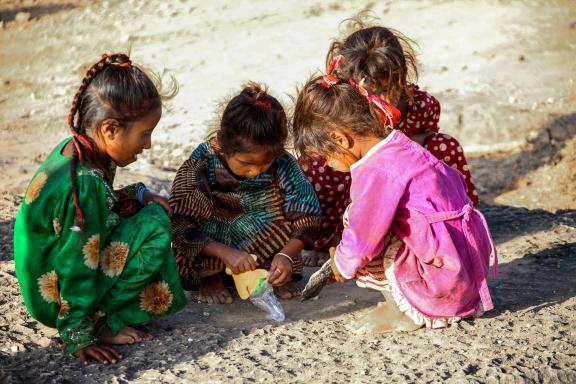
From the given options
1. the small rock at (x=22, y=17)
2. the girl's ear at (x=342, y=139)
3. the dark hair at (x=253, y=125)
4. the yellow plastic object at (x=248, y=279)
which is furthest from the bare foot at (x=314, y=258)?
the small rock at (x=22, y=17)

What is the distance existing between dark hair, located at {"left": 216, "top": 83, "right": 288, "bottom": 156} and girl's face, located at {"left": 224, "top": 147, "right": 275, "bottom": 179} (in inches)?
A: 0.8

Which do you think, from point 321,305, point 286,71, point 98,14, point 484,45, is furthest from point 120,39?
point 321,305

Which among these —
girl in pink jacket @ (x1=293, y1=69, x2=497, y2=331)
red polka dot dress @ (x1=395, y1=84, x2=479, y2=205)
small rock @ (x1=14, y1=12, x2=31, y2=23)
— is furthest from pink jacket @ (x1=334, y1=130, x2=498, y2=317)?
small rock @ (x1=14, y1=12, x2=31, y2=23)

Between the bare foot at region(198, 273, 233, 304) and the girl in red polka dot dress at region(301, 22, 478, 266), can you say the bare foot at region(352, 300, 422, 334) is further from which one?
the girl in red polka dot dress at region(301, 22, 478, 266)

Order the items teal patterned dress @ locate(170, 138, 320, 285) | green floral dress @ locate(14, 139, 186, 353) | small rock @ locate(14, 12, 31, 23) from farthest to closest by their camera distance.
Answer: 1. small rock @ locate(14, 12, 31, 23)
2. teal patterned dress @ locate(170, 138, 320, 285)
3. green floral dress @ locate(14, 139, 186, 353)

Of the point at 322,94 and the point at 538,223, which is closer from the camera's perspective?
the point at 322,94

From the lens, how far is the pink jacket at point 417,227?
113 inches

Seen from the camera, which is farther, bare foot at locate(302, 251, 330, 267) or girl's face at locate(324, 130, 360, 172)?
bare foot at locate(302, 251, 330, 267)

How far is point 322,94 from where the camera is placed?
305 centimetres

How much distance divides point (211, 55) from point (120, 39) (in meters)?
1.40

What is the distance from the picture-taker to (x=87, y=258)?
282 cm

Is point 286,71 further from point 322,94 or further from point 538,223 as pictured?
point 322,94

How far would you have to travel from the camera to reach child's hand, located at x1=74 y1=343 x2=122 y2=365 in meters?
2.88

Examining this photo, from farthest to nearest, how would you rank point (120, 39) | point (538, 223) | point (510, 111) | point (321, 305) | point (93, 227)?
1. point (120, 39)
2. point (510, 111)
3. point (538, 223)
4. point (321, 305)
5. point (93, 227)
